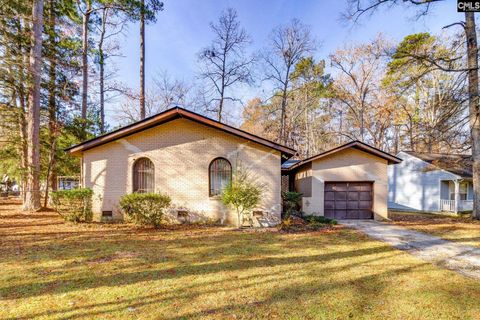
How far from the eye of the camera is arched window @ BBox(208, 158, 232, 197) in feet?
35.8

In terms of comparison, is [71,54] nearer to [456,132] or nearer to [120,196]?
[120,196]

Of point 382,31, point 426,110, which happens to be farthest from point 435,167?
point 382,31

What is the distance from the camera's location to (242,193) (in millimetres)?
9891

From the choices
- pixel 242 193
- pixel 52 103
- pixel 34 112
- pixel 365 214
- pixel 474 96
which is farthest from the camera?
pixel 52 103

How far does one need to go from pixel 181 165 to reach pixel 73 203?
441cm

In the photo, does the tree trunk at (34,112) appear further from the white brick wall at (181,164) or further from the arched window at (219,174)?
the arched window at (219,174)

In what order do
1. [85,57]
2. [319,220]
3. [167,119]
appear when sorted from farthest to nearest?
[85,57]
[319,220]
[167,119]

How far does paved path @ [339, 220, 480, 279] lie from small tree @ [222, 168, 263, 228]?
4331 mm

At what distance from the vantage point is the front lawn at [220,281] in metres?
3.69

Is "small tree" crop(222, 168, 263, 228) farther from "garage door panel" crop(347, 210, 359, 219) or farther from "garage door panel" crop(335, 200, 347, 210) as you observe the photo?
"garage door panel" crop(347, 210, 359, 219)

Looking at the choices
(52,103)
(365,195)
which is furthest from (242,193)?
(52,103)

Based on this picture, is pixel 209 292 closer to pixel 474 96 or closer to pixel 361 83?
pixel 474 96

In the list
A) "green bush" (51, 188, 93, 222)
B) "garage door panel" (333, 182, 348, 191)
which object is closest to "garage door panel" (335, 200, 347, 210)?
"garage door panel" (333, 182, 348, 191)

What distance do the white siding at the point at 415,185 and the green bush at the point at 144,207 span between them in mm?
17803
